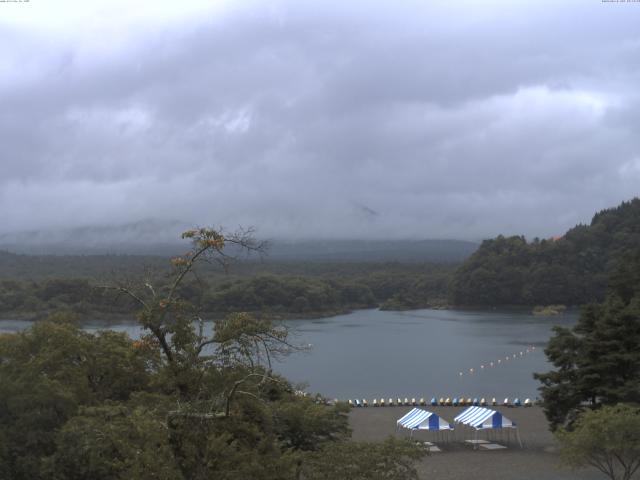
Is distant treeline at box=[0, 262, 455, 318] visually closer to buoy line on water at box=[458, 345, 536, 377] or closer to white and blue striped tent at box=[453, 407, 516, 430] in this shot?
buoy line on water at box=[458, 345, 536, 377]

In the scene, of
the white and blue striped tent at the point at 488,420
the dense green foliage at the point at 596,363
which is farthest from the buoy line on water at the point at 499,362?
the dense green foliage at the point at 596,363

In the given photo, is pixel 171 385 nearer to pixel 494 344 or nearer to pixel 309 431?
pixel 309 431

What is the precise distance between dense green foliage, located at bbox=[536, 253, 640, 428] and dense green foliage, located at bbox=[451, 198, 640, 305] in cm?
6010

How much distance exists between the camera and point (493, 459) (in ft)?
61.2

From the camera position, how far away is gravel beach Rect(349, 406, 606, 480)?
17.0 metres

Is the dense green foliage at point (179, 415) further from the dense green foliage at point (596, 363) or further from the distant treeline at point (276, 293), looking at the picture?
the distant treeline at point (276, 293)

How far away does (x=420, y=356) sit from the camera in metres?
47.0

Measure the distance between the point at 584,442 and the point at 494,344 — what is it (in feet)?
124

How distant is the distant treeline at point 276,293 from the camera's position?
61875mm

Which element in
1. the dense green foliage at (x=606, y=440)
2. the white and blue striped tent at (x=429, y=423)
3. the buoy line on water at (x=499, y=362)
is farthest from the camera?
the buoy line on water at (x=499, y=362)

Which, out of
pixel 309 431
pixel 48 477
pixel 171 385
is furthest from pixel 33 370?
pixel 171 385

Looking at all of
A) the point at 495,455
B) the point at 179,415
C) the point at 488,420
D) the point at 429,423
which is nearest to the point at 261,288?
the point at 429,423

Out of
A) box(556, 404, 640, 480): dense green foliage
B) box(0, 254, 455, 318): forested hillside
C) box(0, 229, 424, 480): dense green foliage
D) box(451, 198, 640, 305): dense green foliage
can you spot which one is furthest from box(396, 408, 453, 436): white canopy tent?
box(451, 198, 640, 305): dense green foliage

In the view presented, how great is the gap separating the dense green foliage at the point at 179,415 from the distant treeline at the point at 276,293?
32.1 metres
